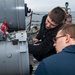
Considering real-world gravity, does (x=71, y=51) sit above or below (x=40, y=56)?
above

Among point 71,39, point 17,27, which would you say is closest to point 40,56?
point 17,27

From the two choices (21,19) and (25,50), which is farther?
(21,19)

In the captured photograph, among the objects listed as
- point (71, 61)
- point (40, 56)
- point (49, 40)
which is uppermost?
point (71, 61)

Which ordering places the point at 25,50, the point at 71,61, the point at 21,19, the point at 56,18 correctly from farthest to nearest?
the point at 21,19
the point at 56,18
the point at 25,50
the point at 71,61

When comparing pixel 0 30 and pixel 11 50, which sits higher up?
pixel 0 30

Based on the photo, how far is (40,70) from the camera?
1.53 meters

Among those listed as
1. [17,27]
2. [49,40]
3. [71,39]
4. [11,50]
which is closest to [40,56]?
[49,40]

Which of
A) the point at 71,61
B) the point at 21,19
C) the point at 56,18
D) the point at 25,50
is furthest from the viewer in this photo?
the point at 21,19

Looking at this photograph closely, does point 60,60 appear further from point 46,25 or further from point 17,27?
point 17,27

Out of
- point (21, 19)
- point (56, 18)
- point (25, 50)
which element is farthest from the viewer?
point (21, 19)

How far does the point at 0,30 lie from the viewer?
2.61 metres

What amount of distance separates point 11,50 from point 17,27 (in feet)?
2.56

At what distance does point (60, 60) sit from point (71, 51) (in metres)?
0.08

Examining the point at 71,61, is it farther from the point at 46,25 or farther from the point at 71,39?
the point at 46,25
